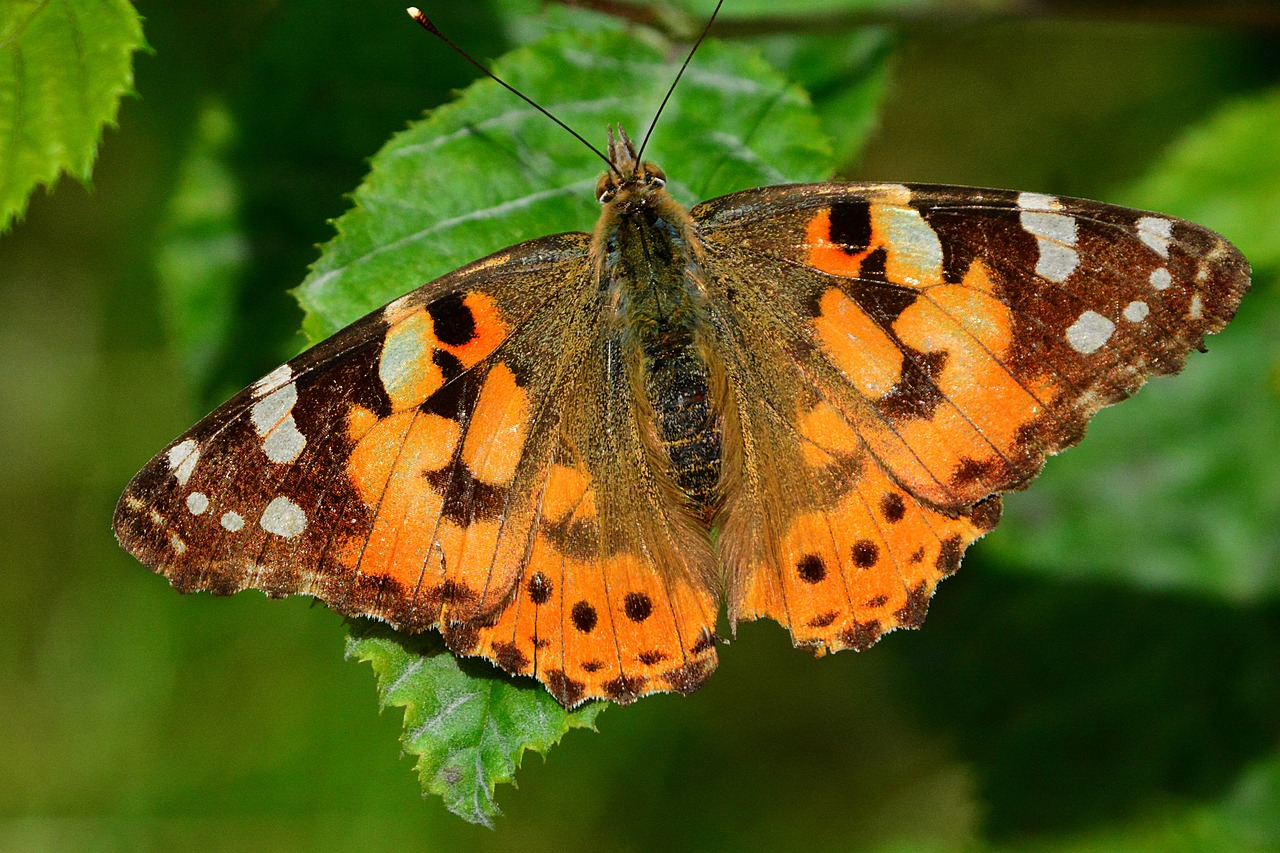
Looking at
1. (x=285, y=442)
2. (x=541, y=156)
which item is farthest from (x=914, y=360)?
(x=285, y=442)

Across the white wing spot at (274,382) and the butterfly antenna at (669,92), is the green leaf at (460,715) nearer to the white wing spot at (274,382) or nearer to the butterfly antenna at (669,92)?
the white wing spot at (274,382)

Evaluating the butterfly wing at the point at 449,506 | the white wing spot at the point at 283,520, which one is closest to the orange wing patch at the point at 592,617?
the butterfly wing at the point at 449,506

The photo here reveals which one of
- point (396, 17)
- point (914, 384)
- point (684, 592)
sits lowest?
point (684, 592)

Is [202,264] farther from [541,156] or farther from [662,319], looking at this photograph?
[662,319]

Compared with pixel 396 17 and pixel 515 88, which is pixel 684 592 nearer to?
pixel 515 88

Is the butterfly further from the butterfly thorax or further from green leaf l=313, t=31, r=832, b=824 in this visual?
green leaf l=313, t=31, r=832, b=824

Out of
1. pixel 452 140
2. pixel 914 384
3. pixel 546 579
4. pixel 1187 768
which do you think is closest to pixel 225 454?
pixel 546 579
